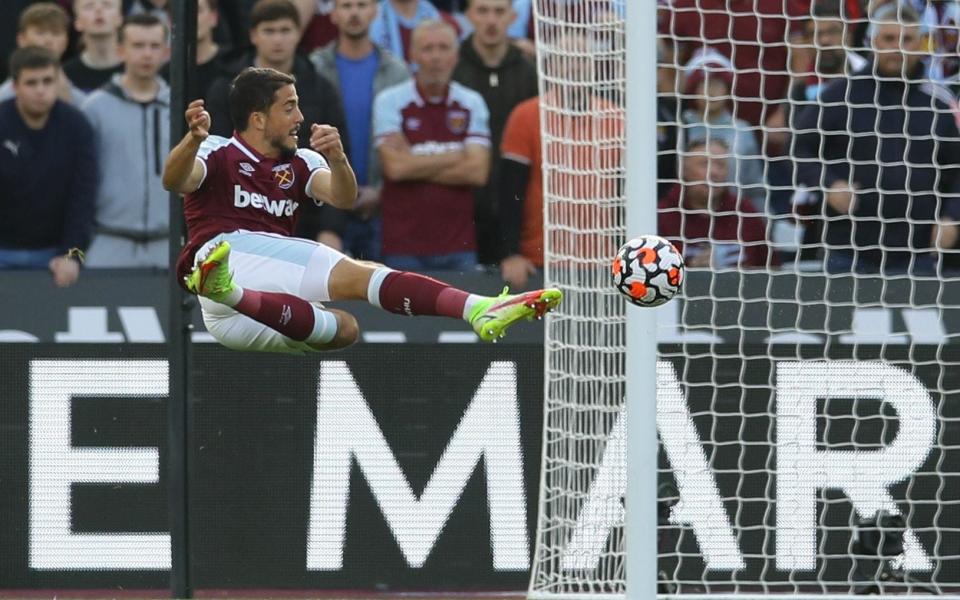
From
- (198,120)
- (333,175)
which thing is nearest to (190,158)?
(198,120)

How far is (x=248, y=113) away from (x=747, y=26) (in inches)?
129

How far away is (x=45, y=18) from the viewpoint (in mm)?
8773

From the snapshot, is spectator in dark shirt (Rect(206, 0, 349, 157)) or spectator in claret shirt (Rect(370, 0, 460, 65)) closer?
spectator in dark shirt (Rect(206, 0, 349, 157))

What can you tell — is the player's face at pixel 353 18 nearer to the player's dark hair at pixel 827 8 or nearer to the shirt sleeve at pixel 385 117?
the shirt sleeve at pixel 385 117

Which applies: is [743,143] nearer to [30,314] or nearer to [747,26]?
[747,26]

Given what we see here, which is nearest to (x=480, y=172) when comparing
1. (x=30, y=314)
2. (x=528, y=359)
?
(x=528, y=359)

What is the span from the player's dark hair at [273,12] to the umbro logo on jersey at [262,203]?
1.94 metres

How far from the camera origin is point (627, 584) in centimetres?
671

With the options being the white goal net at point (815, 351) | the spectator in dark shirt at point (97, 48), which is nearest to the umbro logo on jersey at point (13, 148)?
the spectator in dark shirt at point (97, 48)

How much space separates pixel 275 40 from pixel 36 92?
1.19 meters

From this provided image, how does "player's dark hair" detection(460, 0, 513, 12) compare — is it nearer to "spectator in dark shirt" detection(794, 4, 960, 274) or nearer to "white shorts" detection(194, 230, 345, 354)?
"spectator in dark shirt" detection(794, 4, 960, 274)

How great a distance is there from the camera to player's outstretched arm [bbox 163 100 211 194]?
5922 millimetres

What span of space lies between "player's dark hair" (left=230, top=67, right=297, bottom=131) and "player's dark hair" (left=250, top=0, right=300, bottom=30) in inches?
77.6

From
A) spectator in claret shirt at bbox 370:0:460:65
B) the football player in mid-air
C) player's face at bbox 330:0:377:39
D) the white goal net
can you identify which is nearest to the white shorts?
the football player in mid-air
